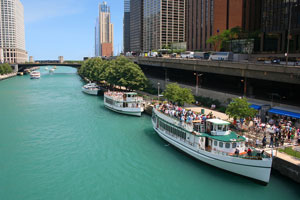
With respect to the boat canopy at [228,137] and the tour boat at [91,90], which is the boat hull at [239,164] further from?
the tour boat at [91,90]

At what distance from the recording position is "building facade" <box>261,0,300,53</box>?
6294cm

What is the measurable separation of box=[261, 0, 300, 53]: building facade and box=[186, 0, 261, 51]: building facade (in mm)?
31620

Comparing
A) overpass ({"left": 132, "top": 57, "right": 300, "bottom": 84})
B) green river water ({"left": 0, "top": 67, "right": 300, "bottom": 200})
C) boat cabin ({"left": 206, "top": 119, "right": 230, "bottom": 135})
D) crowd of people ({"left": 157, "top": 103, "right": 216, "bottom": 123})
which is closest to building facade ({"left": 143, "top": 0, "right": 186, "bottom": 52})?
overpass ({"left": 132, "top": 57, "right": 300, "bottom": 84})

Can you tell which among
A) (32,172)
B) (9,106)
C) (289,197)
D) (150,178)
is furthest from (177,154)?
(9,106)

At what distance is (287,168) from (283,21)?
49782 millimetres

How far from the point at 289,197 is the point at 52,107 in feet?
177

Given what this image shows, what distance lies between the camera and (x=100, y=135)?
139 feet

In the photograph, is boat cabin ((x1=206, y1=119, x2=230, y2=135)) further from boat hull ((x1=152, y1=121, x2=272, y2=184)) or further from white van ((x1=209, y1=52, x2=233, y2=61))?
white van ((x1=209, y1=52, x2=233, y2=61))

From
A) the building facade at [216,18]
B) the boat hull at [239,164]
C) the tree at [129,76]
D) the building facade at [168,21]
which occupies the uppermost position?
the building facade at [168,21]

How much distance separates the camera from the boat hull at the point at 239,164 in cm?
2580

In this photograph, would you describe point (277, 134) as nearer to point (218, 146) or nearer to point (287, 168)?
point (287, 168)

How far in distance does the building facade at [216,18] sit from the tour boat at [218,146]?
79701 mm

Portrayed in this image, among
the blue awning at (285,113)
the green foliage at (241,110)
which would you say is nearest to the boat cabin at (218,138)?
the green foliage at (241,110)

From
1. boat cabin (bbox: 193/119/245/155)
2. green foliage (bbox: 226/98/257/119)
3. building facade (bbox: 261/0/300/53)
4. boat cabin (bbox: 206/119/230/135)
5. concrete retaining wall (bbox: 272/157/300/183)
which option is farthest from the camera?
building facade (bbox: 261/0/300/53)
